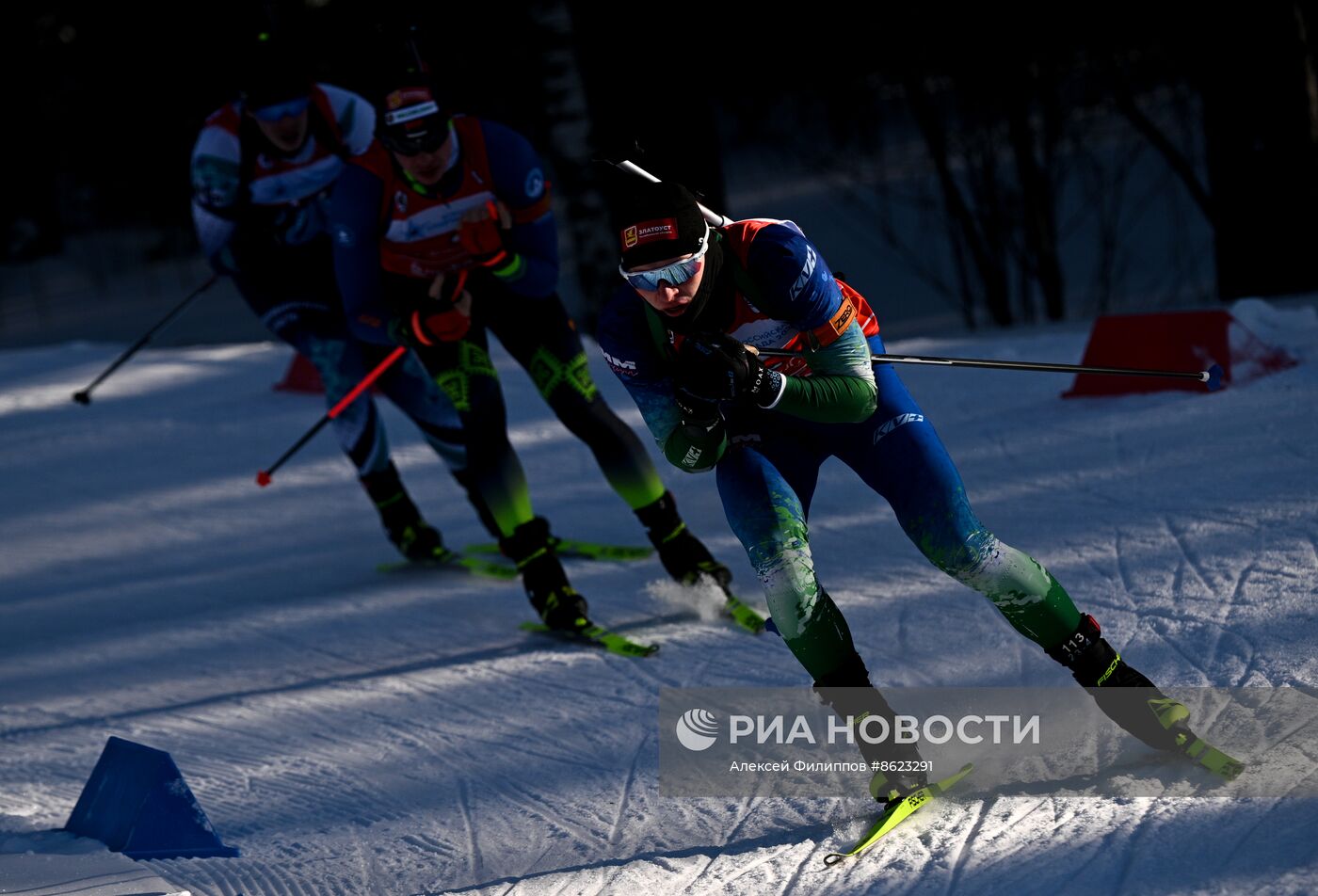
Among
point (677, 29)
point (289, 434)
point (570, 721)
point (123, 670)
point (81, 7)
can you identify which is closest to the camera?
point (570, 721)

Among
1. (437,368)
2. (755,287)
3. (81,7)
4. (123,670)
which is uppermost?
(81,7)

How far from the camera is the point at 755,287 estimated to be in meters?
3.52

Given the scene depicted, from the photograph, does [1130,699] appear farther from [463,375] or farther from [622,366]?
[463,375]

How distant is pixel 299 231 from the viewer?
6195 millimetres

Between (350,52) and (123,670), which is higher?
(350,52)

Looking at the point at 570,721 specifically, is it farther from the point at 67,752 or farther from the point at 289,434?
the point at 289,434

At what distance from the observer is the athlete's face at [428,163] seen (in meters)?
4.97

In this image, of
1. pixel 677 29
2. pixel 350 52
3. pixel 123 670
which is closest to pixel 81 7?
pixel 350 52

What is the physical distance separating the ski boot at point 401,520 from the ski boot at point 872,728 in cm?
330

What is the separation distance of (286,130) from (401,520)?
5.94 ft

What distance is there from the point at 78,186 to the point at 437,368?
19692 mm

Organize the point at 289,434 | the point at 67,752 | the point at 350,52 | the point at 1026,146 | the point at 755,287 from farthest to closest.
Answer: the point at 350,52 < the point at 1026,146 < the point at 289,434 < the point at 67,752 < the point at 755,287

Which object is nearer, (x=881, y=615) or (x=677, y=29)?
(x=881, y=615)

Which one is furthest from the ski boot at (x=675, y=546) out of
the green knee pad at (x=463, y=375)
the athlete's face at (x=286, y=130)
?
the athlete's face at (x=286, y=130)
